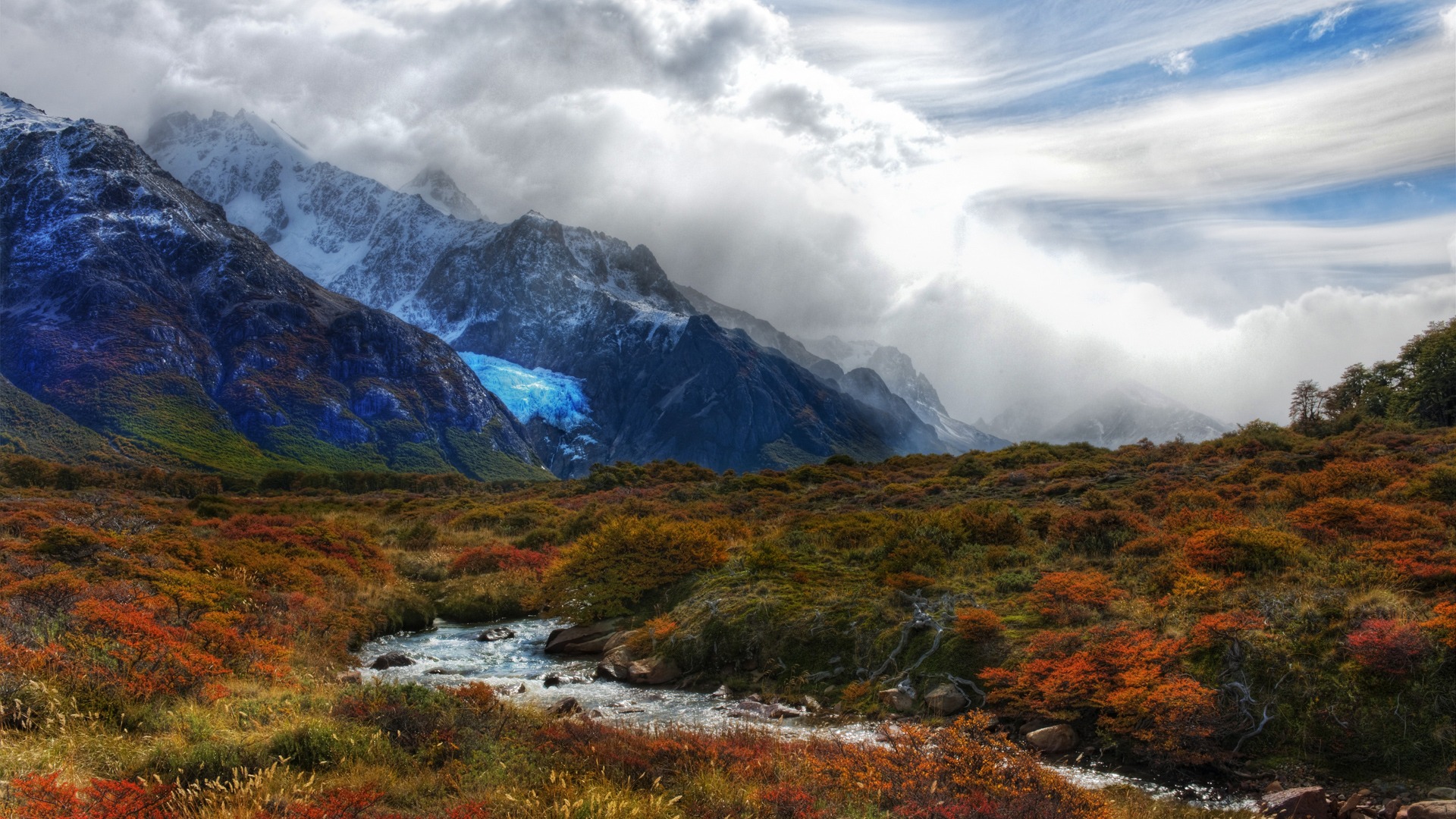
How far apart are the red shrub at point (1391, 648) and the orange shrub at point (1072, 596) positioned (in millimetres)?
4888

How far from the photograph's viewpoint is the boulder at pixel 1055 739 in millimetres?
14109

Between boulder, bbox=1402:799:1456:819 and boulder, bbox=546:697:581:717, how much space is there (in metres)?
13.6

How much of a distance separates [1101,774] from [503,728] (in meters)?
10.3

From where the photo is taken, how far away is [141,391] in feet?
522

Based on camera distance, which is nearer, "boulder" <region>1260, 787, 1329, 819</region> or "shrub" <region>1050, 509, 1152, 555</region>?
"boulder" <region>1260, 787, 1329, 819</region>

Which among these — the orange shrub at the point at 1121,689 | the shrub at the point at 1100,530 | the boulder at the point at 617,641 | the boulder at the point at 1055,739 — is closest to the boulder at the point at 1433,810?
the orange shrub at the point at 1121,689

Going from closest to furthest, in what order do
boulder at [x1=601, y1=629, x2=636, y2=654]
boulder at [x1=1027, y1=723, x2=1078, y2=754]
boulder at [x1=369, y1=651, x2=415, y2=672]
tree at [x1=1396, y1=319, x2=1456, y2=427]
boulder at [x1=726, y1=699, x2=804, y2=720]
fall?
boulder at [x1=1027, y1=723, x2=1078, y2=754]
boulder at [x1=726, y1=699, x2=804, y2=720]
boulder at [x1=369, y1=651, x2=415, y2=672]
boulder at [x1=601, y1=629, x2=636, y2=654]
tree at [x1=1396, y1=319, x2=1456, y2=427]

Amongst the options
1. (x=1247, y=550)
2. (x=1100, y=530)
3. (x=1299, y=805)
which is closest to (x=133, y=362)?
(x=1100, y=530)

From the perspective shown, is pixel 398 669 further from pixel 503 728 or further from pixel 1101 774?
pixel 1101 774

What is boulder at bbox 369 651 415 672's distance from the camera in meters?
21.3

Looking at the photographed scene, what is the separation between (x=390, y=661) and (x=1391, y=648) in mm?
23125

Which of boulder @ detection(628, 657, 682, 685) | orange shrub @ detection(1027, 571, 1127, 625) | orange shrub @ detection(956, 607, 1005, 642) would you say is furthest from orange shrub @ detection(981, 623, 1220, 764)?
boulder @ detection(628, 657, 682, 685)

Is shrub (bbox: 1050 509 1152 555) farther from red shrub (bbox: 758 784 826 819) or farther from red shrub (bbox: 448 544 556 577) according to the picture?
red shrub (bbox: 448 544 556 577)

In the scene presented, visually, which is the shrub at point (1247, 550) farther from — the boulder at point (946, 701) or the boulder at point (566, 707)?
the boulder at point (566, 707)
